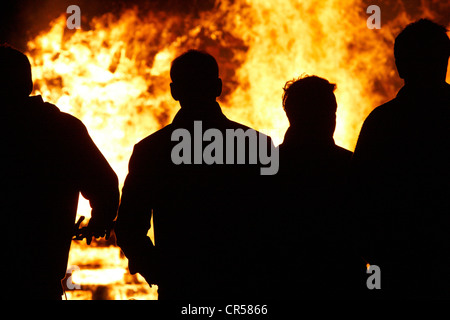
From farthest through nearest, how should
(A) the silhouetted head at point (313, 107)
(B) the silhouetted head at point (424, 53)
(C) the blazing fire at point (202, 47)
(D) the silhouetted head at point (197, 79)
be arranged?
(C) the blazing fire at point (202, 47) → (A) the silhouetted head at point (313, 107) → (D) the silhouetted head at point (197, 79) → (B) the silhouetted head at point (424, 53)

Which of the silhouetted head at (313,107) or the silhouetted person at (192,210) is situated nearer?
the silhouetted person at (192,210)

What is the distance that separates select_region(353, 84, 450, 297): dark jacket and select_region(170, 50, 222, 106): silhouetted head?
626mm

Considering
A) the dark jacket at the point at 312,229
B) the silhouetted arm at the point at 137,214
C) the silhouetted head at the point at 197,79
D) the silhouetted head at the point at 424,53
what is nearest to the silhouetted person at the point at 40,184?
the silhouetted arm at the point at 137,214

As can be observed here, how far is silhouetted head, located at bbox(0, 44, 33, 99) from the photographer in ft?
7.91

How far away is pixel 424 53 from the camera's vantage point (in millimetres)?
2129

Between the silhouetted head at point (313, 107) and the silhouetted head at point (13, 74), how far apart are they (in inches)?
43.0

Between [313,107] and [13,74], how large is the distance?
122 cm

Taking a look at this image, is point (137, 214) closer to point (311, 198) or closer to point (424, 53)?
point (311, 198)

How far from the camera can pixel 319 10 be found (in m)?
6.11

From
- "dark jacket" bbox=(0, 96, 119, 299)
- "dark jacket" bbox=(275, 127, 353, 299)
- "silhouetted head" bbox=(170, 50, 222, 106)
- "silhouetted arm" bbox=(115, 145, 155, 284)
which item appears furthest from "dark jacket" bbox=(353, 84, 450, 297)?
"dark jacket" bbox=(0, 96, 119, 299)

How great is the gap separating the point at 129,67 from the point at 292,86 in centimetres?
402

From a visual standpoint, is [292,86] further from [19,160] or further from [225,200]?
[19,160]

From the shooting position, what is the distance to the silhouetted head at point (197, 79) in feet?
7.80

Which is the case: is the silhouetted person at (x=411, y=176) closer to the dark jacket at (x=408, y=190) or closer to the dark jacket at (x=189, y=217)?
the dark jacket at (x=408, y=190)
